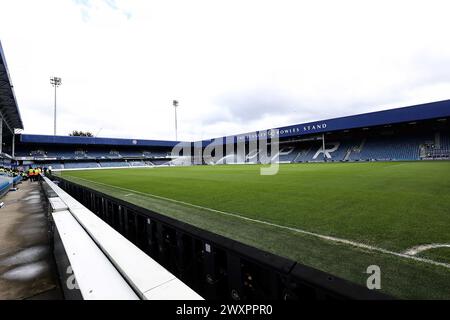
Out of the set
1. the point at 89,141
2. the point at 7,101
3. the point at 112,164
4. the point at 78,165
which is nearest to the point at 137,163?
the point at 112,164

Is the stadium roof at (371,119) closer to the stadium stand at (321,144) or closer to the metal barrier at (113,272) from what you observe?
the stadium stand at (321,144)

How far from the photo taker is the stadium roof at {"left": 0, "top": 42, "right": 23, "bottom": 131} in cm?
1587

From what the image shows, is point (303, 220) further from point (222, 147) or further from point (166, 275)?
point (222, 147)

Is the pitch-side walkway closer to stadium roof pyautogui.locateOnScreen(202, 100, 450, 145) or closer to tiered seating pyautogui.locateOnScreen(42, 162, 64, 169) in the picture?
stadium roof pyautogui.locateOnScreen(202, 100, 450, 145)

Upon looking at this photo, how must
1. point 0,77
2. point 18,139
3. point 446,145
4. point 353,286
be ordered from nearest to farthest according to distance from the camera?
point 353,286 < point 0,77 < point 446,145 < point 18,139

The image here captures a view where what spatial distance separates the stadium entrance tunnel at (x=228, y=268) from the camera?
1.24 m

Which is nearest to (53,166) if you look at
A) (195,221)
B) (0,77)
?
(0,77)

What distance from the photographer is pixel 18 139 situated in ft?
133

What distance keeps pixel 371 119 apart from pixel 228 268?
122 ft

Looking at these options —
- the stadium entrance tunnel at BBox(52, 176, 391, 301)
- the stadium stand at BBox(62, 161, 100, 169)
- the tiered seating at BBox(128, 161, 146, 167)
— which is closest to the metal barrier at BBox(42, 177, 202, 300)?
the stadium entrance tunnel at BBox(52, 176, 391, 301)

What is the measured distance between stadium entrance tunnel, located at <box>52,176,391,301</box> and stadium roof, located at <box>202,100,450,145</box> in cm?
3634

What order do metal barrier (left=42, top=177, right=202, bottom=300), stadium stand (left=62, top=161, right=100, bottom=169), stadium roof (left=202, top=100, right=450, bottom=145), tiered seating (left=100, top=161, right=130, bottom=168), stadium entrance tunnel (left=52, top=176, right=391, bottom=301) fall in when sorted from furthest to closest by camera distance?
1. tiered seating (left=100, top=161, right=130, bottom=168)
2. stadium stand (left=62, top=161, right=100, bottom=169)
3. stadium roof (left=202, top=100, right=450, bottom=145)
4. metal barrier (left=42, top=177, right=202, bottom=300)
5. stadium entrance tunnel (left=52, top=176, right=391, bottom=301)

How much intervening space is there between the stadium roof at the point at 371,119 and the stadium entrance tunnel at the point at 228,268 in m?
36.3
